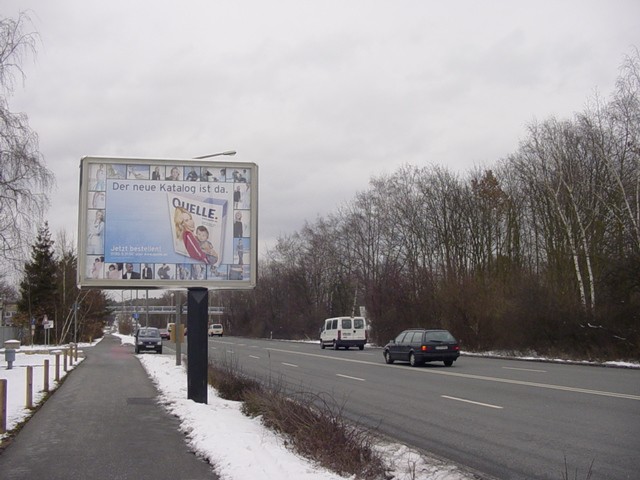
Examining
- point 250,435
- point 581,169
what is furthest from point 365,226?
point 250,435

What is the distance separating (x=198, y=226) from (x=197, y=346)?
2.44m

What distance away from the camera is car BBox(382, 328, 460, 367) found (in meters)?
26.3

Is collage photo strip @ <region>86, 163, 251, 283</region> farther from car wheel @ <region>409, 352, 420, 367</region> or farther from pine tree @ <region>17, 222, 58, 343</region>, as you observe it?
pine tree @ <region>17, 222, 58, 343</region>

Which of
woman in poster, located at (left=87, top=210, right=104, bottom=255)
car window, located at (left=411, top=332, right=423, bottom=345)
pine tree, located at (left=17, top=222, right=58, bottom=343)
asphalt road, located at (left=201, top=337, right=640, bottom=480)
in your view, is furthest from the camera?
pine tree, located at (left=17, top=222, right=58, bottom=343)

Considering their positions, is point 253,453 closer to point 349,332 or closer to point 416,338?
point 416,338

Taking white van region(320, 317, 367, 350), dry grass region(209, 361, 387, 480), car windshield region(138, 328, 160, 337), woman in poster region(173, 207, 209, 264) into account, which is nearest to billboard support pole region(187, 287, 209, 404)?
woman in poster region(173, 207, 209, 264)

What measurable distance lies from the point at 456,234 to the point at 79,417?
4324cm

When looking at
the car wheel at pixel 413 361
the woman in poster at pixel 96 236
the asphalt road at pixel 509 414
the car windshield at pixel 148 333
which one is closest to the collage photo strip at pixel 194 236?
the woman in poster at pixel 96 236

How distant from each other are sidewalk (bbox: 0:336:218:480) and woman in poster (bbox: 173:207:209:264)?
3.16 m

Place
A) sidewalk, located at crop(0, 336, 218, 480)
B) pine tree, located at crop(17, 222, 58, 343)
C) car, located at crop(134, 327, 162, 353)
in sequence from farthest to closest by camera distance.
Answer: pine tree, located at crop(17, 222, 58, 343) < car, located at crop(134, 327, 162, 353) < sidewalk, located at crop(0, 336, 218, 480)

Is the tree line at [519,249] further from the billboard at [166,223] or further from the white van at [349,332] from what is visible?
the billboard at [166,223]

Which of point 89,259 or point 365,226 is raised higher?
point 365,226

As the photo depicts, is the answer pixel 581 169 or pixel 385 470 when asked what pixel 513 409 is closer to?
pixel 385 470

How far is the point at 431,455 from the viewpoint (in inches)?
356
